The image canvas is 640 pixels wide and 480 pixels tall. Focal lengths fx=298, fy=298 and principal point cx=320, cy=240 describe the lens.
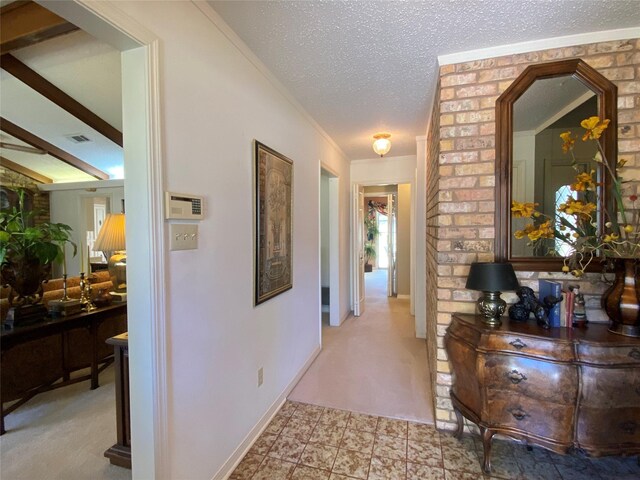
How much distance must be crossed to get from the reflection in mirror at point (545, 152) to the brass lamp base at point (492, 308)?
1.12 ft

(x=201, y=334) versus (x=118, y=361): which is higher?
(x=201, y=334)

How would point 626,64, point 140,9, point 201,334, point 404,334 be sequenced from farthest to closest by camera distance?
point 404,334 → point 626,64 → point 201,334 → point 140,9

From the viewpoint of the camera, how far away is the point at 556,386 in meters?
1.48

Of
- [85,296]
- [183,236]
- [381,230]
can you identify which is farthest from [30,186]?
[381,230]

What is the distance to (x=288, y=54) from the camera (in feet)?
6.16

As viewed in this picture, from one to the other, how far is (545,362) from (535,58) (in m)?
1.74

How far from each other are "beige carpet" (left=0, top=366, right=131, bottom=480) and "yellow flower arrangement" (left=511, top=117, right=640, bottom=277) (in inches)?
108

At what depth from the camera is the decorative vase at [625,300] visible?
4.90 feet

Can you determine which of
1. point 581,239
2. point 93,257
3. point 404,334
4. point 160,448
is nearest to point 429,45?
point 581,239

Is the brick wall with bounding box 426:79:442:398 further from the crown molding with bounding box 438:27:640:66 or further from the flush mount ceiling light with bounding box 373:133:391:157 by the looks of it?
the flush mount ceiling light with bounding box 373:133:391:157

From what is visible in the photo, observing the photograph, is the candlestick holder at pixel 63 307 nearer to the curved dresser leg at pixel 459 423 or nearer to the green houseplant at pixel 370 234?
the curved dresser leg at pixel 459 423

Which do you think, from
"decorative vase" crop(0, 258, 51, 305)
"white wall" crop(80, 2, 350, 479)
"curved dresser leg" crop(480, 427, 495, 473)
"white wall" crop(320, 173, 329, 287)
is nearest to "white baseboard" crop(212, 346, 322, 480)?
"white wall" crop(80, 2, 350, 479)

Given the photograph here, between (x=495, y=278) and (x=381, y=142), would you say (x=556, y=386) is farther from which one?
(x=381, y=142)

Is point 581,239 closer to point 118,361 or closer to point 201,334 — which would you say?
point 201,334
